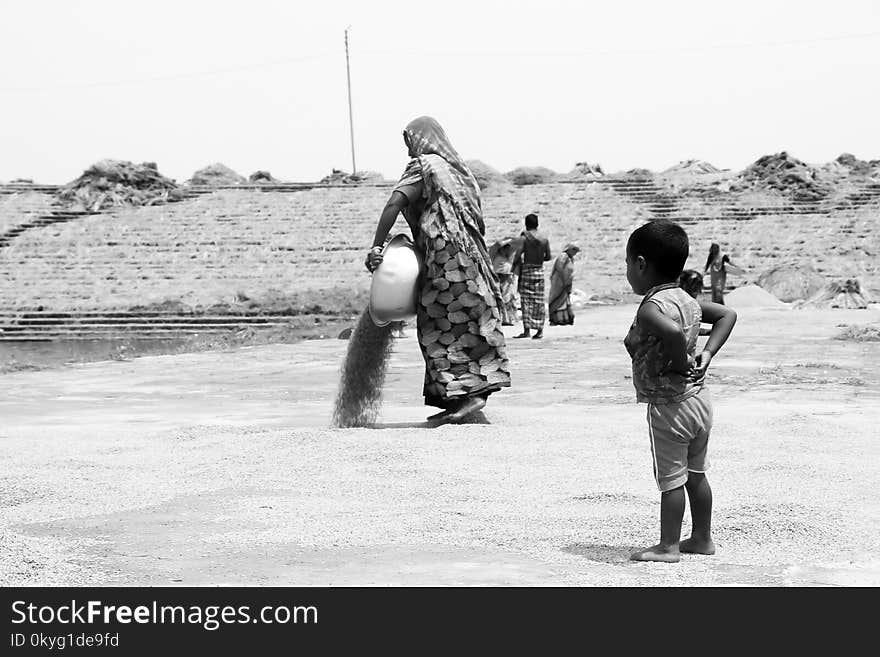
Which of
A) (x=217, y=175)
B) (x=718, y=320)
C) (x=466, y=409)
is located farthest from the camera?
(x=217, y=175)

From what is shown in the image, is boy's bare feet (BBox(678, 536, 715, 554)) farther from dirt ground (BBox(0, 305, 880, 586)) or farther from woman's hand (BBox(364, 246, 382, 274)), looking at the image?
woman's hand (BBox(364, 246, 382, 274))

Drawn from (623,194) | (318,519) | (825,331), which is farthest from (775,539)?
(623,194)

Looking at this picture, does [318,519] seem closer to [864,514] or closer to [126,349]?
[864,514]

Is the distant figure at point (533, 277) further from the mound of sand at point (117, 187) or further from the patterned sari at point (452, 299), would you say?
the mound of sand at point (117, 187)

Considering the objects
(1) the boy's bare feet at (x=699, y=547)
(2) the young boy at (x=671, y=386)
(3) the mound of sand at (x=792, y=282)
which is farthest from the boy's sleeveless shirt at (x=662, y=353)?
(3) the mound of sand at (x=792, y=282)

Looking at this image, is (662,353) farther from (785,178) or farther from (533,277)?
(785,178)

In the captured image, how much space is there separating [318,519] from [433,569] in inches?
36.2

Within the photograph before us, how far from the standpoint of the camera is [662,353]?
4.02m

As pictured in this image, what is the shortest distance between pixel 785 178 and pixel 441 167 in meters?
35.8

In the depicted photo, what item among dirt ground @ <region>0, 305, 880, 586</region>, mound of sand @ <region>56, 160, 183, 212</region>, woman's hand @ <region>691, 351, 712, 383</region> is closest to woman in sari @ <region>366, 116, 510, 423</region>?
dirt ground @ <region>0, 305, 880, 586</region>

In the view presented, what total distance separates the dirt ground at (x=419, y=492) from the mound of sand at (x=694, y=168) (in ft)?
136

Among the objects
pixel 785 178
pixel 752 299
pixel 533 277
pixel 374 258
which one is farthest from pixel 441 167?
pixel 785 178

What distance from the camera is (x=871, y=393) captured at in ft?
29.9

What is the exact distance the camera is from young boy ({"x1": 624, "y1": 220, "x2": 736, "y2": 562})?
13.1 ft
